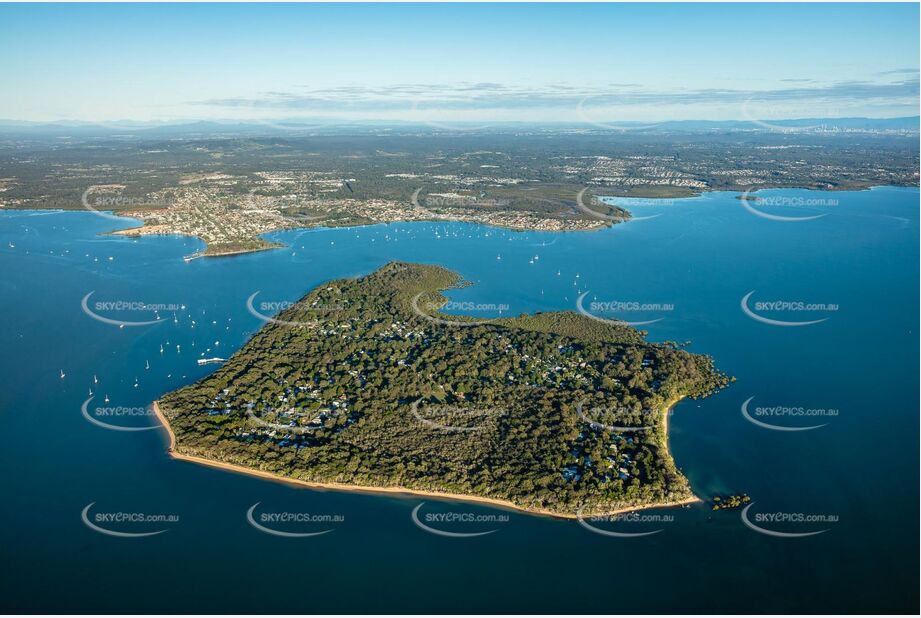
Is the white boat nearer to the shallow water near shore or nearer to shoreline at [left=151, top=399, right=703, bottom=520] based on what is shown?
the shallow water near shore

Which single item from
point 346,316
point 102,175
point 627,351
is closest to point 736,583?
point 627,351

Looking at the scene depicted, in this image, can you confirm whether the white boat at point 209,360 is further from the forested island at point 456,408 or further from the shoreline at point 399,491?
the shoreline at point 399,491

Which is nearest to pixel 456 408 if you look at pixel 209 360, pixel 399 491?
pixel 399 491

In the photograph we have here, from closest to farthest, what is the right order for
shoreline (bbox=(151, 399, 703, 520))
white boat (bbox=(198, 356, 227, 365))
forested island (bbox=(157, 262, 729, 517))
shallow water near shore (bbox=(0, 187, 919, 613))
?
shallow water near shore (bbox=(0, 187, 919, 613)) → shoreline (bbox=(151, 399, 703, 520)) → forested island (bbox=(157, 262, 729, 517)) → white boat (bbox=(198, 356, 227, 365))

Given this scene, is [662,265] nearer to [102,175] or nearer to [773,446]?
[773,446]

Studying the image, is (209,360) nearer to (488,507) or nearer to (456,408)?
(456,408)

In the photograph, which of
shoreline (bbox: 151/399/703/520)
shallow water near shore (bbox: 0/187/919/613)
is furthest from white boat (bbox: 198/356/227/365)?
shoreline (bbox: 151/399/703/520)
